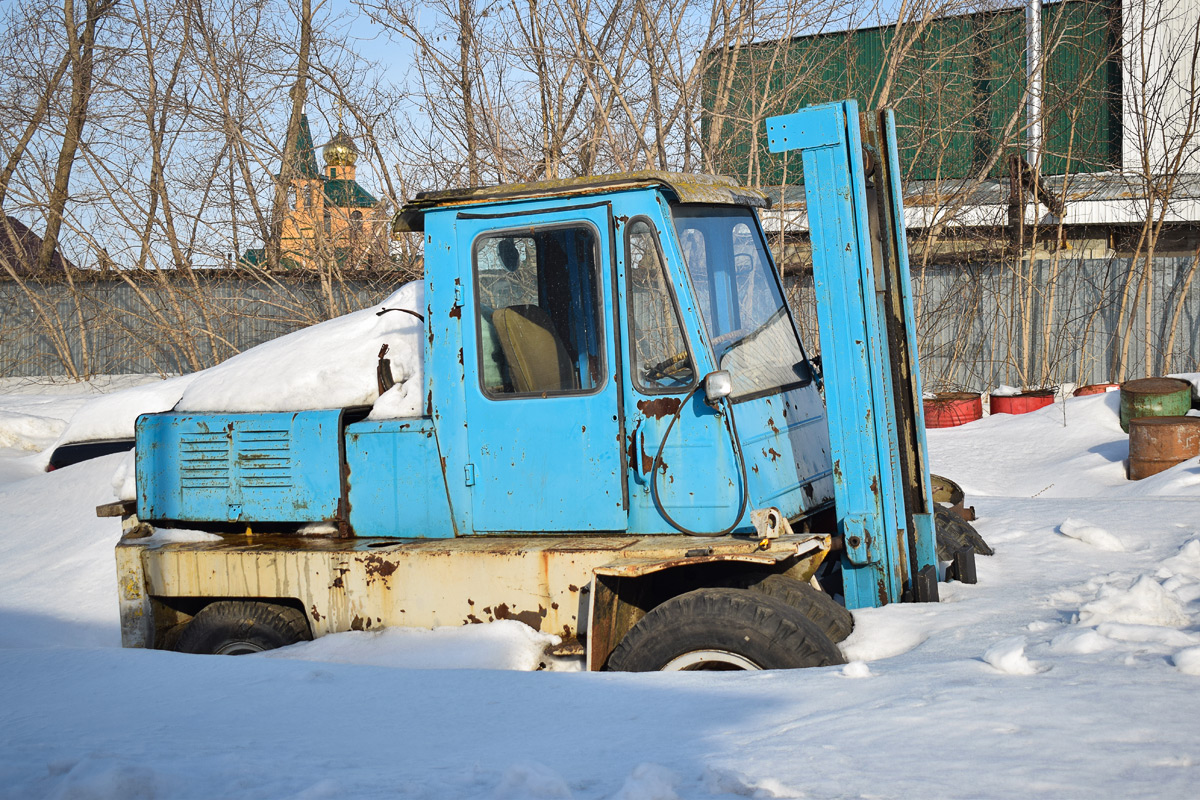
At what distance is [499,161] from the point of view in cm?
1178

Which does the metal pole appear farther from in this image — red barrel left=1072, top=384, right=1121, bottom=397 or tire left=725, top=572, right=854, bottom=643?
tire left=725, top=572, right=854, bottom=643

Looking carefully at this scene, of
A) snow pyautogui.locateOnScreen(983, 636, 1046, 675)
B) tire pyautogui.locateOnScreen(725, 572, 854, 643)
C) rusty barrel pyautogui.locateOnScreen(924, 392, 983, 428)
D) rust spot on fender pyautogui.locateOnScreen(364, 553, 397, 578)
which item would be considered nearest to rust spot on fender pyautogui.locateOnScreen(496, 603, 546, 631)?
rust spot on fender pyautogui.locateOnScreen(364, 553, 397, 578)

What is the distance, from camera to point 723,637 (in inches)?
134

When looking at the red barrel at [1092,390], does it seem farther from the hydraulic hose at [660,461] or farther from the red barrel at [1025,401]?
the hydraulic hose at [660,461]

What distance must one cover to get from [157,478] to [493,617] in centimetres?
182

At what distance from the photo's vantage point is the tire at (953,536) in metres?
4.54

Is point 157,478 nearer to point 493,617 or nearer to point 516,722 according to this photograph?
point 493,617

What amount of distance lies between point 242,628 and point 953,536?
3.30 metres

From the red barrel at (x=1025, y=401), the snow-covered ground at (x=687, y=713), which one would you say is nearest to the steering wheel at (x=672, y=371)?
the snow-covered ground at (x=687, y=713)

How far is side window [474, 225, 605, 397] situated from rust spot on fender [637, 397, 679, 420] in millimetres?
207

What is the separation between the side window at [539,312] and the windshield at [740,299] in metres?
0.41

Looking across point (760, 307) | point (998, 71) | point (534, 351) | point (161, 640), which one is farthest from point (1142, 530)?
point (998, 71)

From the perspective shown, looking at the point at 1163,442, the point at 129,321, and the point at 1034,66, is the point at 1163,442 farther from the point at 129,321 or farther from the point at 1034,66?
the point at 129,321

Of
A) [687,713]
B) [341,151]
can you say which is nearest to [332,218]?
[341,151]
